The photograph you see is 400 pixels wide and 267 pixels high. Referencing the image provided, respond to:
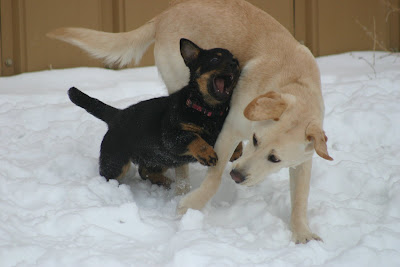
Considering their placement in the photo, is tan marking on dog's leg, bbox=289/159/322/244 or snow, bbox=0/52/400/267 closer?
snow, bbox=0/52/400/267

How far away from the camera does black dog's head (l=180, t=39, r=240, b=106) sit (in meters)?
3.76

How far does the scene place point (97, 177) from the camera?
155 inches

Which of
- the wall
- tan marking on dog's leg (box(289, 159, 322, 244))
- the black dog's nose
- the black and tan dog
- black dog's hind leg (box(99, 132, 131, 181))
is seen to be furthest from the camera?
the wall

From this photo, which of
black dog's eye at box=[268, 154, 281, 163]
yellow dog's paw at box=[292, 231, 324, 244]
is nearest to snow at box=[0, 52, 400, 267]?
yellow dog's paw at box=[292, 231, 324, 244]

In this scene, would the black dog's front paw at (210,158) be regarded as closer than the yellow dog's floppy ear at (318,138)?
No

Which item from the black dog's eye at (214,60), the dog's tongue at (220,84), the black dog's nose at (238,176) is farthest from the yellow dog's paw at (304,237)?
the black dog's eye at (214,60)

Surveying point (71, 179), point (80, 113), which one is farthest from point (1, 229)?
point (80, 113)

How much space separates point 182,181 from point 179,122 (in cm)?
58

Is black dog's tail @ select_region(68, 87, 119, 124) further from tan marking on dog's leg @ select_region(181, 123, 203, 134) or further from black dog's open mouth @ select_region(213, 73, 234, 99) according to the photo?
black dog's open mouth @ select_region(213, 73, 234, 99)

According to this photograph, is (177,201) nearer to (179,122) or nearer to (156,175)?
(156,175)

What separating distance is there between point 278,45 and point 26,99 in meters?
3.14

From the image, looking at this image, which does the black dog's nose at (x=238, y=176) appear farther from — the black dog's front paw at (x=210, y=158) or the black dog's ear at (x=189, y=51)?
the black dog's ear at (x=189, y=51)

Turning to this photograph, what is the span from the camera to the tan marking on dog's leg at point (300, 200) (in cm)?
333

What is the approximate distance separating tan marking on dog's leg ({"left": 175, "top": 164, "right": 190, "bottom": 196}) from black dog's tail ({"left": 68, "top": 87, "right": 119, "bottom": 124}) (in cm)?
70
